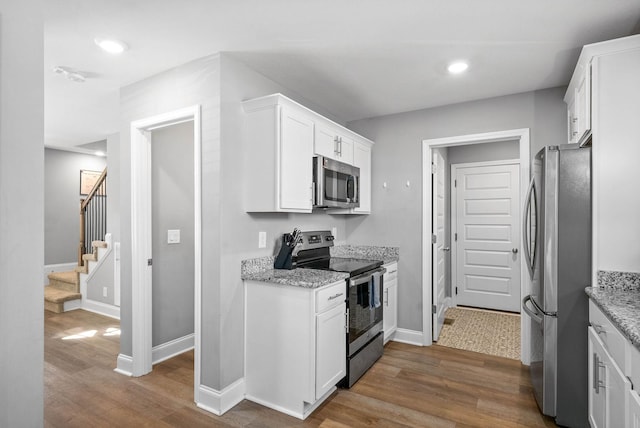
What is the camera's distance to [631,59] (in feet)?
6.66

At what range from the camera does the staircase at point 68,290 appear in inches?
190

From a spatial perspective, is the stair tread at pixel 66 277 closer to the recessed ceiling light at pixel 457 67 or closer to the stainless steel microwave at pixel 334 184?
the stainless steel microwave at pixel 334 184

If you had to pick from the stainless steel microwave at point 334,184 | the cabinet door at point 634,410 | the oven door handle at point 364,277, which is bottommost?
the cabinet door at point 634,410

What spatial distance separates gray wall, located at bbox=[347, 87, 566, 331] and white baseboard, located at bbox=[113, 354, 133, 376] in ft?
8.25

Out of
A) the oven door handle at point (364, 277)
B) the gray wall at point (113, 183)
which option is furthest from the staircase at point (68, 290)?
the oven door handle at point (364, 277)

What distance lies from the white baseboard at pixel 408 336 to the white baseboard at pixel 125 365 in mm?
2577

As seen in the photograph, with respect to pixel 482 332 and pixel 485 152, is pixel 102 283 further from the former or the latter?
pixel 485 152

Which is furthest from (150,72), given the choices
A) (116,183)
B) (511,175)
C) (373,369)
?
(511,175)

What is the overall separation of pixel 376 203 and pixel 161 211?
2279mm

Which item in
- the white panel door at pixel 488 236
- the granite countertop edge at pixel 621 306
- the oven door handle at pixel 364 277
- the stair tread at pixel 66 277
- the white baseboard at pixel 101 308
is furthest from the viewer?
the stair tread at pixel 66 277

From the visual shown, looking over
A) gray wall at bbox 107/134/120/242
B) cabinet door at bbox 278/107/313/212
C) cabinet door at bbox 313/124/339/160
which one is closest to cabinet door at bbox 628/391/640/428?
cabinet door at bbox 278/107/313/212

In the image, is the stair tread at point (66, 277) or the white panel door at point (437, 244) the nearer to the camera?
the white panel door at point (437, 244)

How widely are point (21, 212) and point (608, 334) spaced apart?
260 centimetres

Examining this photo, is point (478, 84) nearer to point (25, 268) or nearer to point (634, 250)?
point (634, 250)
